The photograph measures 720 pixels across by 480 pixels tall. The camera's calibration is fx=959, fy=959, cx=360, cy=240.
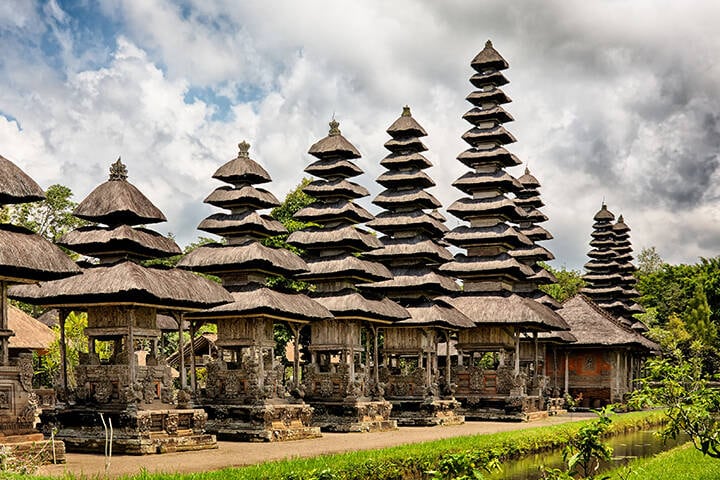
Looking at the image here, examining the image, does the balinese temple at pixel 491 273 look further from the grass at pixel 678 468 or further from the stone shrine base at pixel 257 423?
the grass at pixel 678 468

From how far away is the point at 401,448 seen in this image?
2325 cm

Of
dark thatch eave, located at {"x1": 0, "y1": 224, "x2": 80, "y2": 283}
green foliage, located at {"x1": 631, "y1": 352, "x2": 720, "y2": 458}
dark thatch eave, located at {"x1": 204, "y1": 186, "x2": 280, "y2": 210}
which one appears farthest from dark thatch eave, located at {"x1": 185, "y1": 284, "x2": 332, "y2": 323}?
green foliage, located at {"x1": 631, "y1": 352, "x2": 720, "y2": 458}

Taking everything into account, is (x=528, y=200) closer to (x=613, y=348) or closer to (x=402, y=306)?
(x=613, y=348)

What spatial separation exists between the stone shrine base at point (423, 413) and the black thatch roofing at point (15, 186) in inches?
765

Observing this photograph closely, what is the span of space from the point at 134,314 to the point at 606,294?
4479cm

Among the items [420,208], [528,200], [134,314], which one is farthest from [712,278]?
[134,314]

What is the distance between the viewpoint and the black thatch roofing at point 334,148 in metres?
37.0

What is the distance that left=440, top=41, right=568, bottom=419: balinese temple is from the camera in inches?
1599

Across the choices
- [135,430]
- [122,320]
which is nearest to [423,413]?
[122,320]

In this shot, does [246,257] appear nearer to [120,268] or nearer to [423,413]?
[120,268]

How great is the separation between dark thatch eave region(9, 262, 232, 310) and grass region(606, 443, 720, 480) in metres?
11.7

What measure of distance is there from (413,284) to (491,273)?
239 inches

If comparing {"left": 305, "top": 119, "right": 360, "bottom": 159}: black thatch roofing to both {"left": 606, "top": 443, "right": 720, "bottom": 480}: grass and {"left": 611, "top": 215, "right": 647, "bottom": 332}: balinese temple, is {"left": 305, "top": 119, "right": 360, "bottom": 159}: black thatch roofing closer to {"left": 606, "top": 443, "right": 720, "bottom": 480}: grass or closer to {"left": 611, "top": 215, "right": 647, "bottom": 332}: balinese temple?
{"left": 606, "top": 443, "right": 720, "bottom": 480}: grass

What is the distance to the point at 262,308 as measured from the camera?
2888 centimetres
